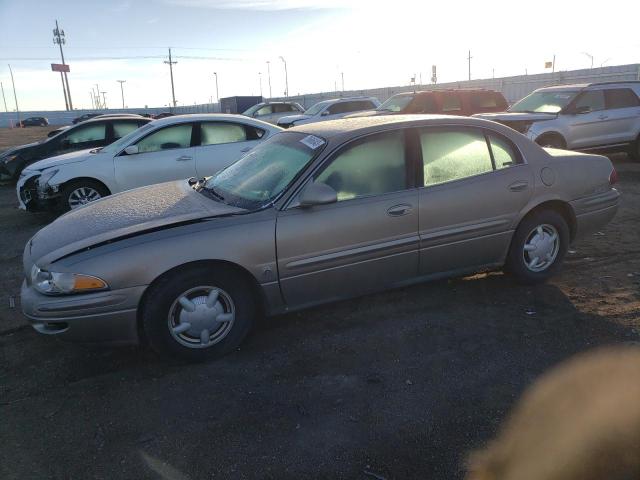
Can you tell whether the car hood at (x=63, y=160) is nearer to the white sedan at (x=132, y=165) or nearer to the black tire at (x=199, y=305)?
the white sedan at (x=132, y=165)

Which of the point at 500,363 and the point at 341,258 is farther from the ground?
the point at 341,258

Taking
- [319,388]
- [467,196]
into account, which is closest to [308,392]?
[319,388]

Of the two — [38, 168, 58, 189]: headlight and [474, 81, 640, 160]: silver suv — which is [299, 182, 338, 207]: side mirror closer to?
[38, 168, 58, 189]: headlight

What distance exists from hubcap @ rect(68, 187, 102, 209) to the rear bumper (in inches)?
253

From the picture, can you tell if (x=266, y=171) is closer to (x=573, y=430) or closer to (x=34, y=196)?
(x=573, y=430)

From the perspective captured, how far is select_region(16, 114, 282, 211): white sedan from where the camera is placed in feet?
23.6

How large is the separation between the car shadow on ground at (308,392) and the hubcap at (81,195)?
3767 mm

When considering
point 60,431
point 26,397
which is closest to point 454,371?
point 60,431

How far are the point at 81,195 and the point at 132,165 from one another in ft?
3.00

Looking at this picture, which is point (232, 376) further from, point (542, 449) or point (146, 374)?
point (542, 449)

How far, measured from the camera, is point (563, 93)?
35.4ft

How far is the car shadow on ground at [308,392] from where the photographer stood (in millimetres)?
2496

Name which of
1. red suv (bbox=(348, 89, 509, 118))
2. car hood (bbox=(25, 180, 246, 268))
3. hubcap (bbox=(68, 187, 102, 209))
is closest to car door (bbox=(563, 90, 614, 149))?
red suv (bbox=(348, 89, 509, 118))

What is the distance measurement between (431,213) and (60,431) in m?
2.89
